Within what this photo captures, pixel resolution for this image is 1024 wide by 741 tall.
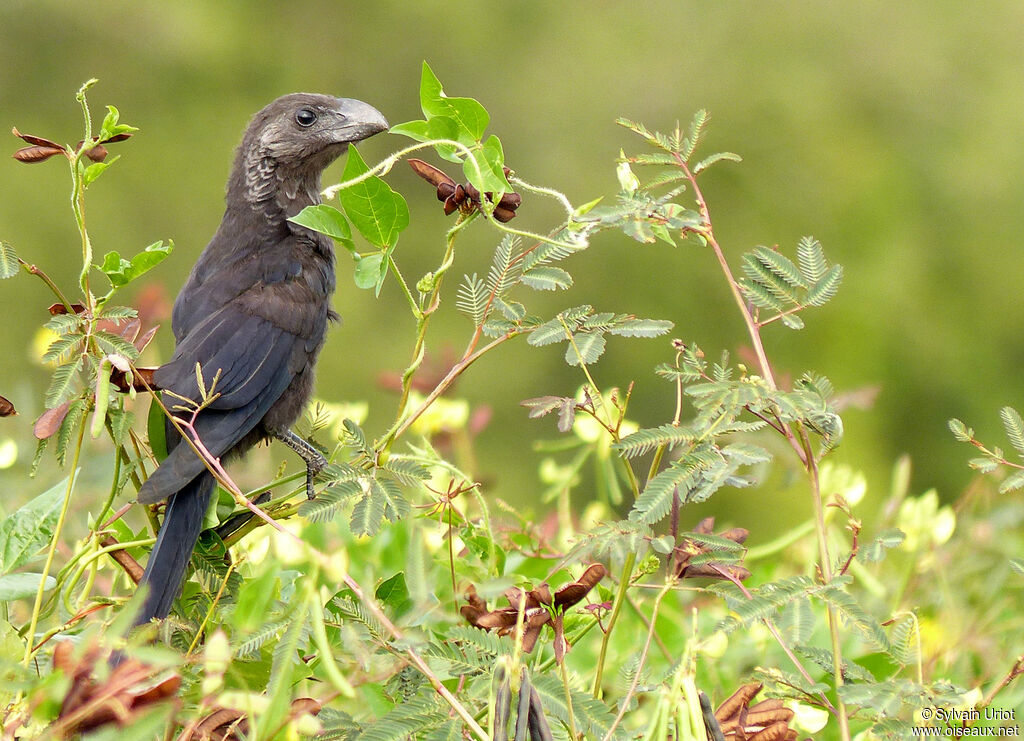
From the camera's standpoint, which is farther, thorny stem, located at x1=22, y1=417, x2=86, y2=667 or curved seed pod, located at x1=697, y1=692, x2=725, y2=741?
thorny stem, located at x1=22, y1=417, x2=86, y2=667

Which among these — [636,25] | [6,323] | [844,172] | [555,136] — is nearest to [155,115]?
[6,323]

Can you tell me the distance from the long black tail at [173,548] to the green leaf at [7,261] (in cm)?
37

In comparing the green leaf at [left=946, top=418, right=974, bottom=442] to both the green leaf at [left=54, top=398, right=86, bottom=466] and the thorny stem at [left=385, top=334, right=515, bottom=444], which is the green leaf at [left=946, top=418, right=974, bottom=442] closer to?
the thorny stem at [left=385, top=334, right=515, bottom=444]

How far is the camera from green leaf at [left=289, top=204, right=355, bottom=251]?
1119 mm

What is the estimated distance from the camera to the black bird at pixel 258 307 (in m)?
1.45

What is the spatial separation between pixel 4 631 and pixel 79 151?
0.52 m

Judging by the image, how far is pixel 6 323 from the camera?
22.8 ft

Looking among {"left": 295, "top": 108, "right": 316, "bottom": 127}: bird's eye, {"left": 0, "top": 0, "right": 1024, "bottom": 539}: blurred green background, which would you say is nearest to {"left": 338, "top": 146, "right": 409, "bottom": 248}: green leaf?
{"left": 295, "top": 108, "right": 316, "bottom": 127}: bird's eye

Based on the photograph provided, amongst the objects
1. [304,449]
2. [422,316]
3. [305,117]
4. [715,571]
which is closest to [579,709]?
[715,571]

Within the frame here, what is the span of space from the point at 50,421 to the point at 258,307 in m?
0.90

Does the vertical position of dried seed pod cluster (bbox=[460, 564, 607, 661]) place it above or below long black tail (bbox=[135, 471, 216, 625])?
above

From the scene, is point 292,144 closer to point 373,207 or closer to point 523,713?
point 373,207

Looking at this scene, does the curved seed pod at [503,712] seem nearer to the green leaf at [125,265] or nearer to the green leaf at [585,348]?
the green leaf at [585,348]

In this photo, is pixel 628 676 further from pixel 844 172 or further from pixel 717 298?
pixel 844 172
